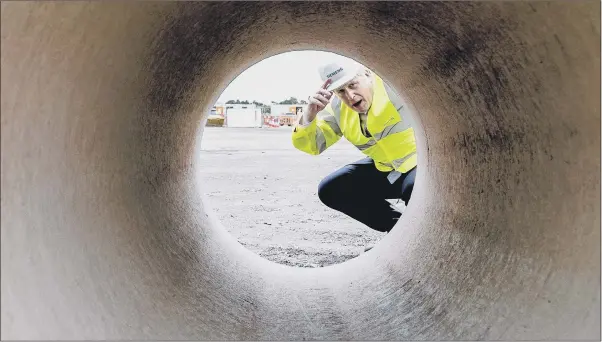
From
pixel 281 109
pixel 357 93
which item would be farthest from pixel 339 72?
pixel 281 109

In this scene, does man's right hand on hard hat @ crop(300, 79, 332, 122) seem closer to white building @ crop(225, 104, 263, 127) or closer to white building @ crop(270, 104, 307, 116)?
white building @ crop(225, 104, 263, 127)

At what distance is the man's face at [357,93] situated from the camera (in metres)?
4.44

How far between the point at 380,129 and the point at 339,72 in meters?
0.56

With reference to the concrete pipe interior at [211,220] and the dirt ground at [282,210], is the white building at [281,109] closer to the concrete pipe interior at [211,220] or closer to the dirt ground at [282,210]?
the dirt ground at [282,210]

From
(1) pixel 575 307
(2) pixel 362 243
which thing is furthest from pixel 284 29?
(2) pixel 362 243

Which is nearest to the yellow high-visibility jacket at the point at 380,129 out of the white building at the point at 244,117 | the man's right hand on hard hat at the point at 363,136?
the man's right hand on hard hat at the point at 363,136

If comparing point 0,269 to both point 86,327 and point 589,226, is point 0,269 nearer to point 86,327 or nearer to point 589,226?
point 86,327

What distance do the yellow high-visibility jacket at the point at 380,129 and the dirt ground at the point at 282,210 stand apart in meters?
0.96

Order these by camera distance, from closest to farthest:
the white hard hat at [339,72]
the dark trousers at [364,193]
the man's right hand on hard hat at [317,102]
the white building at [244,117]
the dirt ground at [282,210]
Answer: the white hard hat at [339,72] → the man's right hand on hard hat at [317,102] → the dark trousers at [364,193] → the dirt ground at [282,210] → the white building at [244,117]

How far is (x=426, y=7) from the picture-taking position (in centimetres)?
226

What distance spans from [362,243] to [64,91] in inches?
171

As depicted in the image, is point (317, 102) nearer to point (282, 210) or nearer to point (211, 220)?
point (211, 220)

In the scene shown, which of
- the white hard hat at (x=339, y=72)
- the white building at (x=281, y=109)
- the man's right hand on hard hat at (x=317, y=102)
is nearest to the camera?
the white hard hat at (x=339, y=72)

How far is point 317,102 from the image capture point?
4.73m
